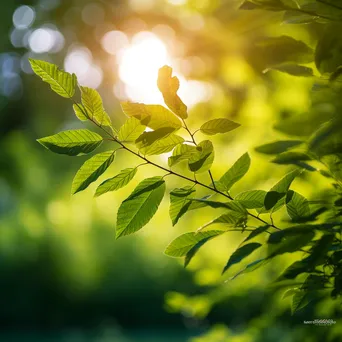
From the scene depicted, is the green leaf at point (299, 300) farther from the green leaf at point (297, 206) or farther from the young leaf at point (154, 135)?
the young leaf at point (154, 135)

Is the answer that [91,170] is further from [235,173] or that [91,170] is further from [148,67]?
[148,67]

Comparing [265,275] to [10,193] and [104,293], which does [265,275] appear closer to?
[104,293]

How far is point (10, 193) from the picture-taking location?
30.8 feet

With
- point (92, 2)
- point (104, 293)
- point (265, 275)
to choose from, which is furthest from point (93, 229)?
point (265, 275)

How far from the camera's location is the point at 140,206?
58 centimetres

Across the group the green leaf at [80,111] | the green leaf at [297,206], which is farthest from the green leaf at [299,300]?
the green leaf at [80,111]

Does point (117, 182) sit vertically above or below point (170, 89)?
below

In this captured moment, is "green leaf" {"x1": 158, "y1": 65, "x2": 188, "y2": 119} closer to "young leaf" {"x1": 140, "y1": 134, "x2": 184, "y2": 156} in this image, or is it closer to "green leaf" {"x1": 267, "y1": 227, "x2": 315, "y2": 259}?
"young leaf" {"x1": 140, "y1": 134, "x2": 184, "y2": 156}

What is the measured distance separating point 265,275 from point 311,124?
97cm

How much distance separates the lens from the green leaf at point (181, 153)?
1.90 feet

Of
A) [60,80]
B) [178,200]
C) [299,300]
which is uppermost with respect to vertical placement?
[60,80]

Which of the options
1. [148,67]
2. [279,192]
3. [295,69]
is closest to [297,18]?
[295,69]

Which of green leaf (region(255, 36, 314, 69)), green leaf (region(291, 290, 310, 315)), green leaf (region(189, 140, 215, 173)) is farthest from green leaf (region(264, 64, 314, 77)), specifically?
green leaf (region(291, 290, 310, 315))

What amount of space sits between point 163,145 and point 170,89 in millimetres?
65
